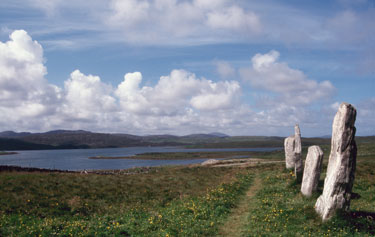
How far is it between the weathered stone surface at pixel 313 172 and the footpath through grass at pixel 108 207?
17.7 feet

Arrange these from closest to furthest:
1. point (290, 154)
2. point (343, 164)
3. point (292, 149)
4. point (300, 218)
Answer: point (343, 164) < point (300, 218) < point (290, 154) < point (292, 149)

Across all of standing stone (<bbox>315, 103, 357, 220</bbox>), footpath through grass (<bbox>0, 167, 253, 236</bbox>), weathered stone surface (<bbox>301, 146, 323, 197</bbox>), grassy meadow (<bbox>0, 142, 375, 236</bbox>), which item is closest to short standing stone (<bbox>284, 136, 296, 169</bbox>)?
grassy meadow (<bbox>0, 142, 375, 236</bbox>)

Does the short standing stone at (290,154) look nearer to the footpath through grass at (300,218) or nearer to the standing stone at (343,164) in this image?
the footpath through grass at (300,218)

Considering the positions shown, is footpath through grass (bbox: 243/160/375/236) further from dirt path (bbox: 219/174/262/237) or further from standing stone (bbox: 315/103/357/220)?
standing stone (bbox: 315/103/357/220)

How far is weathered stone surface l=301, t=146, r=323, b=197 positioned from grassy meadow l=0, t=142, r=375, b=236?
0.61 meters

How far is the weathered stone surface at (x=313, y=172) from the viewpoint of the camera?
19756mm

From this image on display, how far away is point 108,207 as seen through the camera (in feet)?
64.2

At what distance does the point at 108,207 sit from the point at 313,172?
15.3 m

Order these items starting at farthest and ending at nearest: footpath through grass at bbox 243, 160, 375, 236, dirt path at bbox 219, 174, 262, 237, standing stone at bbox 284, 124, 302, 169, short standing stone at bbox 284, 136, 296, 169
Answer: short standing stone at bbox 284, 136, 296, 169 < standing stone at bbox 284, 124, 302, 169 < dirt path at bbox 219, 174, 262, 237 < footpath through grass at bbox 243, 160, 375, 236

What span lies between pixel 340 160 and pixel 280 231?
17.1 ft

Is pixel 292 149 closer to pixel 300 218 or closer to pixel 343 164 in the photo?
pixel 343 164

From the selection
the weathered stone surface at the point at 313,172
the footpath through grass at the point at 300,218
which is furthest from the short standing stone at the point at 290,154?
the weathered stone surface at the point at 313,172

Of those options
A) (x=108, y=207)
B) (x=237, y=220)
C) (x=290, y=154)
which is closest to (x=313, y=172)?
(x=237, y=220)

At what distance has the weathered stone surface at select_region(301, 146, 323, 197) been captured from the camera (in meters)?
19.8
